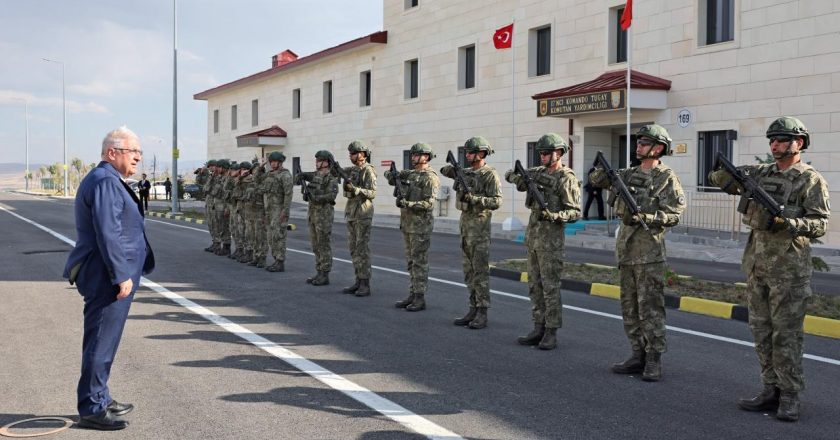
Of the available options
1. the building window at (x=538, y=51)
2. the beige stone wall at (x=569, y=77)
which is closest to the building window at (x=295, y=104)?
the beige stone wall at (x=569, y=77)

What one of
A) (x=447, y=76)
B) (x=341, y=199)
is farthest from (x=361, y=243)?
(x=341, y=199)

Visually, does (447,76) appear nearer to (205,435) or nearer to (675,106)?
(675,106)

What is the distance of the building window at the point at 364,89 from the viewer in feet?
110

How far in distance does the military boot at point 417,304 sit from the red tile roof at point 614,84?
1156cm

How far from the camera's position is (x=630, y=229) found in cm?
620

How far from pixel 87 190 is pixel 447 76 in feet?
78.9

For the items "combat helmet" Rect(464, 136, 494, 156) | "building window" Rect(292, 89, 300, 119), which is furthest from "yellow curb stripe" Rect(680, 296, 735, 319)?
"building window" Rect(292, 89, 300, 119)

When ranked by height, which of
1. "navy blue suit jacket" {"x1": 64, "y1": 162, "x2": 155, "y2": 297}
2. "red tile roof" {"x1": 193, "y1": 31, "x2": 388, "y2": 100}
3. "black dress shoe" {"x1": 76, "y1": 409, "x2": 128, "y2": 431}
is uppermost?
"red tile roof" {"x1": 193, "y1": 31, "x2": 388, "y2": 100}

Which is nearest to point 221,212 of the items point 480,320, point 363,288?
point 363,288

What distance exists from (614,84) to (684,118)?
2.00 meters

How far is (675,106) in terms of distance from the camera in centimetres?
1919

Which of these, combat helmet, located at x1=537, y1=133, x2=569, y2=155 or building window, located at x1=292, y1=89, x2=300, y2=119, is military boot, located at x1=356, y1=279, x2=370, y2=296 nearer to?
combat helmet, located at x1=537, y1=133, x2=569, y2=155

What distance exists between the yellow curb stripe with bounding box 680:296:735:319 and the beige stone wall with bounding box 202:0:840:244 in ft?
27.3

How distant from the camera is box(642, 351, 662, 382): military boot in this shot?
597 centimetres
